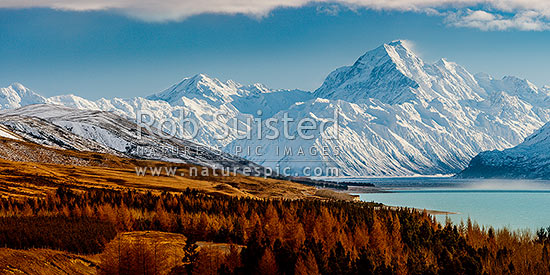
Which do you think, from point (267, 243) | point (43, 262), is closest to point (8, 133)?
point (267, 243)

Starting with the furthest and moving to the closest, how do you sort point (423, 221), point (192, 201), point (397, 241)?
1. point (192, 201)
2. point (423, 221)
3. point (397, 241)

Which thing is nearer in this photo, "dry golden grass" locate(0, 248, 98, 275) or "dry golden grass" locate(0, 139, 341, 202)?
"dry golden grass" locate(0, 248, 98, 275)

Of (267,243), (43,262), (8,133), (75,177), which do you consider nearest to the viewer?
(43,262)

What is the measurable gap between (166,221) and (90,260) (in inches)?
689

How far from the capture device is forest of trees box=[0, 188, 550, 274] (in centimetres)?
3225

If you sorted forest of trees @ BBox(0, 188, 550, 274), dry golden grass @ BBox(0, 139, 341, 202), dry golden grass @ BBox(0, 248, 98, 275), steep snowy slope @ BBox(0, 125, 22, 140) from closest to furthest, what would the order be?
dry golden grass @ BBox(0, 248, 98, 275) < forest of trees @ BBox(0, 188, 550, 274) < dry golden grass @ BBox(0, 139, 341, 202) < steep snowy slope @ BBox(0, 125, 22, 140)

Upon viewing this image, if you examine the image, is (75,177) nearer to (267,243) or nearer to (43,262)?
(267,243)

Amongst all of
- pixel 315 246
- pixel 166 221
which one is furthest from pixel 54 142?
pixel 315 246

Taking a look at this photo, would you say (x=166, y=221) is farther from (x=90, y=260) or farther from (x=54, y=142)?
(x=54, y=142)

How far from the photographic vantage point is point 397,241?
152 ft

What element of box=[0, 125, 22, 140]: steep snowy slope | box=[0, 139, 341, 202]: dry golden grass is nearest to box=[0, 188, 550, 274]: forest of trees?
box=[0, 139, 341, 202]: dry golden grass

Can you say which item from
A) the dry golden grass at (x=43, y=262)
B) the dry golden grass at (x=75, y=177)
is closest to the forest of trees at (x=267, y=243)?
the dry golden grass at (x=43, y=262)

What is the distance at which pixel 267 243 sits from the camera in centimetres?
3612

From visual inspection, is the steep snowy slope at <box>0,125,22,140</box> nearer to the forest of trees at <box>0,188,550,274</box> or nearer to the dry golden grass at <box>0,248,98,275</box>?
the forest of trees at <box>0,188,550,274</box>
